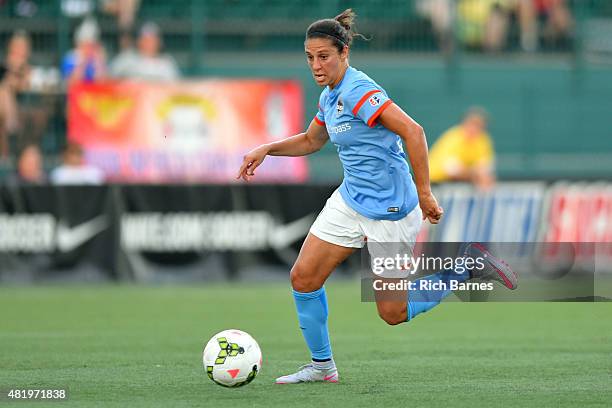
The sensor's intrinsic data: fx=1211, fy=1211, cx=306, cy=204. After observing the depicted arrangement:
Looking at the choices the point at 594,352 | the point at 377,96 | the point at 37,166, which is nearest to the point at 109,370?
the point at 377,96

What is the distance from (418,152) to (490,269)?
112cm

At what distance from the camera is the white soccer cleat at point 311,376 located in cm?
761

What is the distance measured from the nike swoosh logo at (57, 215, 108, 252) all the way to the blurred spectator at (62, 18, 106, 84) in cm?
351

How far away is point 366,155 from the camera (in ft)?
24.9

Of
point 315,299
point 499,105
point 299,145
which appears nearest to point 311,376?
point 315,299

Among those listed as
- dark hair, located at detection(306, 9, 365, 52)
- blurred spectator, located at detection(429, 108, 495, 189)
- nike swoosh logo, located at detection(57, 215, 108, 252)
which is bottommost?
nike swoosh logo, located at detection(57, 215, 108, 252)

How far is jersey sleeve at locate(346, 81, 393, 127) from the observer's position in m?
7.34

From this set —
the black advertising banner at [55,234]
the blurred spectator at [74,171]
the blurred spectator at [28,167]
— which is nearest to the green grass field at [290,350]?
the black advertising banner at [55,234]

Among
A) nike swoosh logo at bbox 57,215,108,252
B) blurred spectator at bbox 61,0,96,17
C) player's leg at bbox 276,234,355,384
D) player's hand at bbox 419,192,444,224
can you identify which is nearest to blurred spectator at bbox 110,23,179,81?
blurred spectator at bbox 61,0,96,17

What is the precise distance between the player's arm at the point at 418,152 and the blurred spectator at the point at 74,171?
908 cm

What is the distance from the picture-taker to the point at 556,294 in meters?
14.3

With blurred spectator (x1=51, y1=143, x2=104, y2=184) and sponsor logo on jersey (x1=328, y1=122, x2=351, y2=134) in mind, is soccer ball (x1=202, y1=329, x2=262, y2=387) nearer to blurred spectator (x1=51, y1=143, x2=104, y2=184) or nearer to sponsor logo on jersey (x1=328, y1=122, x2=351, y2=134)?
sponsor logo on jersey (x1=328, y1=122, x2=351, y2=134)

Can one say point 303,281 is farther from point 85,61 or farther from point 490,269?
point 85,61

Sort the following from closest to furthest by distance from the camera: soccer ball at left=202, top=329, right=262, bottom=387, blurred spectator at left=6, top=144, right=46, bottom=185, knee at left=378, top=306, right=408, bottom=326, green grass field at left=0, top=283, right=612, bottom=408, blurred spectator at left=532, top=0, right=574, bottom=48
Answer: green grass field at left=0, top=283, right=612, bottom=408 < soccer ball at left=202, top=329, right=262, bottom=387 < knee at left=378, top=306, right=408, bottom=326 < blurred spectator at left=6, top=144, right=46, bottom=185 < blurred spectator at left=532, top=0, right=574, bottom=48
